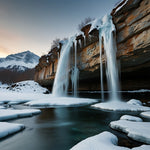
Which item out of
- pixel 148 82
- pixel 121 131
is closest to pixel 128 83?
pixel 148 82

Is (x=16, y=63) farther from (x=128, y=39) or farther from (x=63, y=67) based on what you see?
(x=128, y=39)

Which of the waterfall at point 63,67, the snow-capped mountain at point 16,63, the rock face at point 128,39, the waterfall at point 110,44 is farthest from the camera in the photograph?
the snow-capped mountain at point 16,63

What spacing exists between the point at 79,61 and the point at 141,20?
20.4ft

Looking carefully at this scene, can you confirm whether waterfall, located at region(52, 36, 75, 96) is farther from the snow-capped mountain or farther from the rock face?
the snow-capped mountain

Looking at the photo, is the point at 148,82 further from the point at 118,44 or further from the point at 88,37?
the point at 88,37

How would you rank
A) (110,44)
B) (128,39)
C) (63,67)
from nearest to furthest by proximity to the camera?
(128,39)
(110,44)
(63,67)

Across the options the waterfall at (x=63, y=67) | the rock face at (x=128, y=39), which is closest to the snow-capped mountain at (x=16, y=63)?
the waterfall at (x=63, y=67)

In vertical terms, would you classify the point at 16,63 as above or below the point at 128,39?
above

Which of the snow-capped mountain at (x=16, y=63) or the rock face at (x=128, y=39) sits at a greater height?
the snow-capped mountain at (x=16, y=63)

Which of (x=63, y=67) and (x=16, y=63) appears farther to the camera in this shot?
(x=16, y=63)

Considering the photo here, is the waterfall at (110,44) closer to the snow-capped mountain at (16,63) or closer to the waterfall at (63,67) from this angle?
the waterfall at (63,67)

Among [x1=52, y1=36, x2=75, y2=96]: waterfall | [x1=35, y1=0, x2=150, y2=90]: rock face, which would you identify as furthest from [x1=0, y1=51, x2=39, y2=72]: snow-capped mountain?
[x1=35, y1=0, x2=150, y2=90]: rock face

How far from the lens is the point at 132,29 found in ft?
19.1

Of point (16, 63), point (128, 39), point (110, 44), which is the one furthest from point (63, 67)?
point (16, 63)
